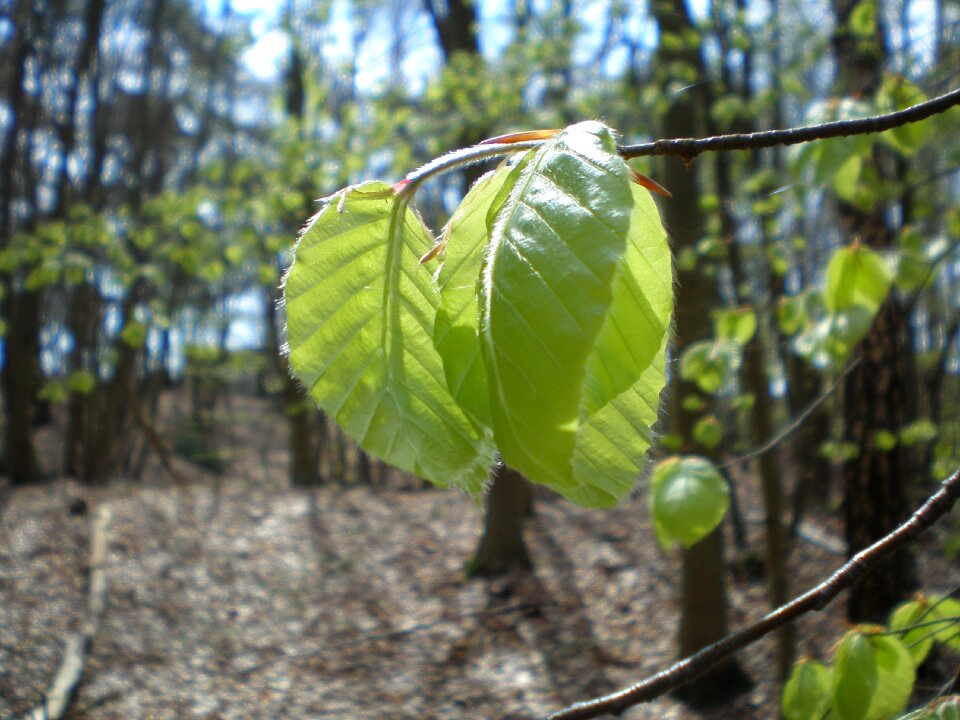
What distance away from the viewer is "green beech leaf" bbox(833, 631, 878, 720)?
2.95 feet

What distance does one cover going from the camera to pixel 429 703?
3.82 m

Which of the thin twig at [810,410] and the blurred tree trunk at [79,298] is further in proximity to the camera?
the blurred tree trunk at [79,298]

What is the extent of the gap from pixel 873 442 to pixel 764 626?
3872 mm

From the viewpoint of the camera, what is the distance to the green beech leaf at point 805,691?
117 cm

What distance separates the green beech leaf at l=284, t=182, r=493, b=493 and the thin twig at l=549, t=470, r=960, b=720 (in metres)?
0.16

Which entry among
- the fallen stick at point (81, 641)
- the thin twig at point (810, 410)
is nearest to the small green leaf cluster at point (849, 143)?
the thin twig at point (810, 410)

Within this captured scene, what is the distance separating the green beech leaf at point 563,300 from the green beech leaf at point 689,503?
103 cm

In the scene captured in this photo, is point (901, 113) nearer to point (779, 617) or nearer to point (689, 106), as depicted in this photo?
point (779, 617)

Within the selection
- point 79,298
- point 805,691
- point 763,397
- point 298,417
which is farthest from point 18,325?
point 805,691

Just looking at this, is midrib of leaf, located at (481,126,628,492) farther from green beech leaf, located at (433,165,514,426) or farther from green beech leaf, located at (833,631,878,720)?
green beech leaf, located at (833,631,878,720)

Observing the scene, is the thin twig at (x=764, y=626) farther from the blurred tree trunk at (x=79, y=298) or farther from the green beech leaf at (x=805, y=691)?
the blurred tree trunk at (x=79, y=298)

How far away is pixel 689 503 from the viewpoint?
133 cm

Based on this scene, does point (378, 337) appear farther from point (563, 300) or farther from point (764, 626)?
point (764, 626)

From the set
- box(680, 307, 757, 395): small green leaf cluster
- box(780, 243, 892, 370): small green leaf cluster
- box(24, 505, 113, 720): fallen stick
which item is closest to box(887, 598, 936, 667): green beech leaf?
box(780, 243, 892, 370): small green leaf cluster
